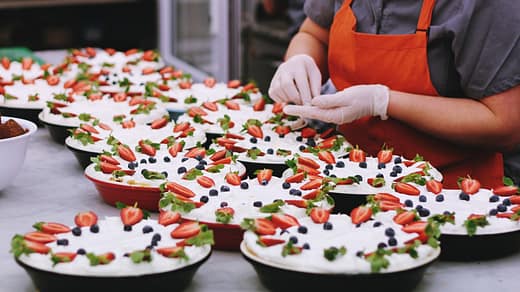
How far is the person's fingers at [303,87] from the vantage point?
2.40 metres

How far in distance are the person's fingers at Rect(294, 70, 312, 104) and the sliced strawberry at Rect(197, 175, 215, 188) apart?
0.70 meters

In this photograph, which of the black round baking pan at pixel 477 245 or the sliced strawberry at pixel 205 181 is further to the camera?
the sliced strawberry at pixel 205 181

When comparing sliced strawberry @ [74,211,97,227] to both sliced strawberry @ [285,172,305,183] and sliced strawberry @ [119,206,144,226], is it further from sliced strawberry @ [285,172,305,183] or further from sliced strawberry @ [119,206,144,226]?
sliced strawberry @ [285,172,305,183]

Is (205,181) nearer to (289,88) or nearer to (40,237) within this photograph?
(40,237)

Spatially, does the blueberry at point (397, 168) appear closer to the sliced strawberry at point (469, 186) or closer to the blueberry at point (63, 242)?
the sliced strawberry at point (469, 186)

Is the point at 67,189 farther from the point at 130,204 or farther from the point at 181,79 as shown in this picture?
the point at 181,79

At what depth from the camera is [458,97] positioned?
2293 millimetres

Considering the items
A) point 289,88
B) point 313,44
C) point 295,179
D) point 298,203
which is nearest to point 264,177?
point 295,179

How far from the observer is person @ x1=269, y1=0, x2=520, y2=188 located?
210 cm

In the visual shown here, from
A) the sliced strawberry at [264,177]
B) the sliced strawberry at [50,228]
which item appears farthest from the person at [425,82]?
the sliced strawberry at [50,228]

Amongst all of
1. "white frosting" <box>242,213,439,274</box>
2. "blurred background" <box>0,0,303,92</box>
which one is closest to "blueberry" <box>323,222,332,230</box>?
"white frosting" <box>242,213,439,274</box>

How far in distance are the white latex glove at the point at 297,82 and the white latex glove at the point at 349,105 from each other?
0.43ft

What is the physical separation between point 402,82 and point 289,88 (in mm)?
347

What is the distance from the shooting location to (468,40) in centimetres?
213
